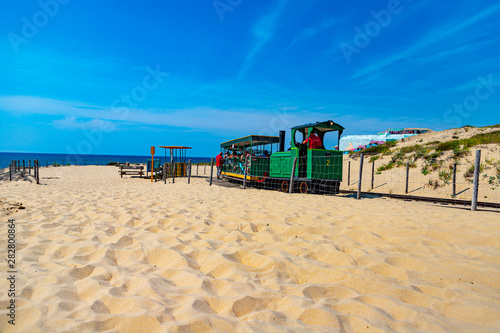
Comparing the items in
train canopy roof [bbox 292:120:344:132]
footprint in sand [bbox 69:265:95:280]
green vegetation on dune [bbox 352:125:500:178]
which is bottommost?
footprint in sand [bbox 69:265:95:280]

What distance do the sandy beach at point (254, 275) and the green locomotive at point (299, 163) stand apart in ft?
16.7

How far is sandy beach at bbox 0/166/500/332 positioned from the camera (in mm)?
1880

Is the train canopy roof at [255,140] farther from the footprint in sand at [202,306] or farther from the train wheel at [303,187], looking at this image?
the footprint in sand at [202,306]

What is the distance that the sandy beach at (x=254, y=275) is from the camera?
1880 mm

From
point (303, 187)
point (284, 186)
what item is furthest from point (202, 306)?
point (284, 186)

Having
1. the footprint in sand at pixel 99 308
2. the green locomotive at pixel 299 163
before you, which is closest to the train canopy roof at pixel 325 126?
the green locomotive at pixel 299 163

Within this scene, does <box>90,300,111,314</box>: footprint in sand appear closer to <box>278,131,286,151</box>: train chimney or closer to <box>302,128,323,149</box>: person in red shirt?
<box>302,128,323,149</box>: person in red shirt

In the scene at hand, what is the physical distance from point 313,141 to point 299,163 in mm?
969

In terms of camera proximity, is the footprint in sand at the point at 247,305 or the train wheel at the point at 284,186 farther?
the train wheel at the point at 284,186

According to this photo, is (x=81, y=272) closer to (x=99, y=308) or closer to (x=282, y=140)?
(x=99, y=308)

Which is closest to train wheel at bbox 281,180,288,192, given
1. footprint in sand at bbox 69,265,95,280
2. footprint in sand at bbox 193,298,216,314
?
footprint in sand at bbox 69,265,95,280

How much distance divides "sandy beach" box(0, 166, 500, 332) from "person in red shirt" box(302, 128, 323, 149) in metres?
5.46

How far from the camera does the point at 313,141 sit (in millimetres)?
9938

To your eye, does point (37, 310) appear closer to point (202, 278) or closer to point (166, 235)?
point (202, 278)
